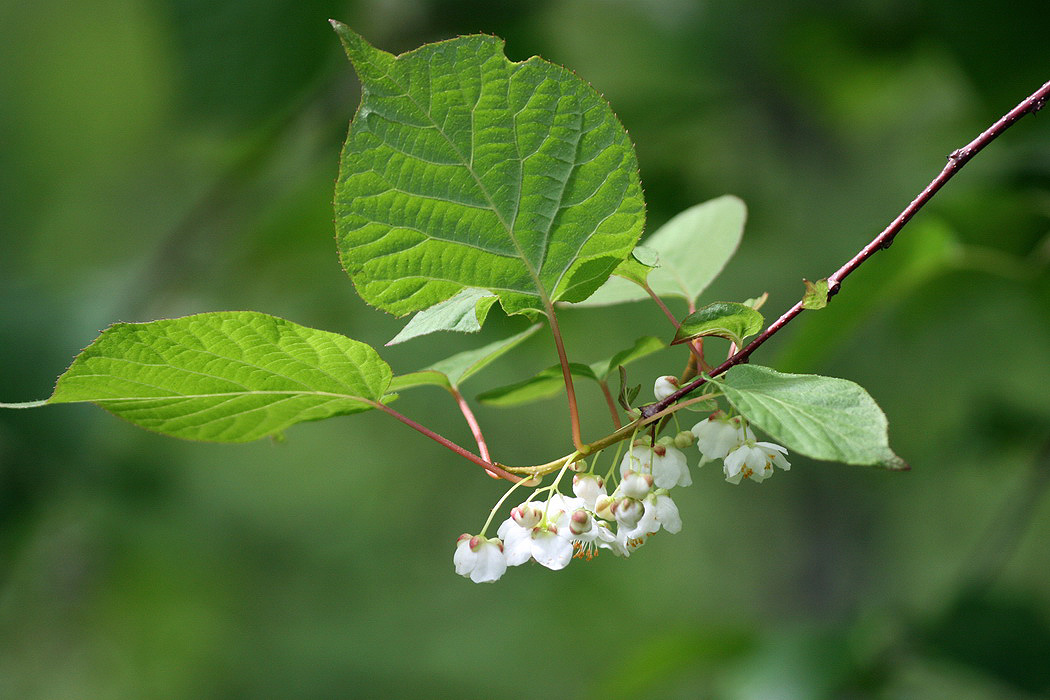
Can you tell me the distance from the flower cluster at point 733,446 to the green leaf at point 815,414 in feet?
0.22

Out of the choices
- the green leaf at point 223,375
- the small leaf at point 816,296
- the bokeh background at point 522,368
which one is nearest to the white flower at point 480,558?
the green leaf at point 223,375

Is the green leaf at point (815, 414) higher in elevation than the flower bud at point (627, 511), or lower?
higher

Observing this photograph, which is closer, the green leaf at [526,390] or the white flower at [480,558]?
the white flower at [480,558]

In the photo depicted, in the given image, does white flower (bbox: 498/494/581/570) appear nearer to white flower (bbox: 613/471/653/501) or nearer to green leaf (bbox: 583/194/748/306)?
white flower (bbox: 613/471/653/501)

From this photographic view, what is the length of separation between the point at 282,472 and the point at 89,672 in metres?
1.32

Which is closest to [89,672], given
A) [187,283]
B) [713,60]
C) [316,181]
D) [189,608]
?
[189,608]

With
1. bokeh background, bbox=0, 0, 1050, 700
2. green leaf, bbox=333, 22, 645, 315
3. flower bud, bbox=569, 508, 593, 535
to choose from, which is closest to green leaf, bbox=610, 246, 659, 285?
green leaf, bbox=333, 22, 645, 315

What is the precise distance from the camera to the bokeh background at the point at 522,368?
1.32m

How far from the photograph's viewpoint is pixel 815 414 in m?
0.37

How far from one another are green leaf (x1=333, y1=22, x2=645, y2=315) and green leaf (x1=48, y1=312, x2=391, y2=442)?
2.0 inches

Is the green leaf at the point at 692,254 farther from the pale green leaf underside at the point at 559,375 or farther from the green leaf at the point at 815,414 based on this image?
the green leaf at the point at 815,414

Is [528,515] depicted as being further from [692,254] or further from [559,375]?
[692,254]

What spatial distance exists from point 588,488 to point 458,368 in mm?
173

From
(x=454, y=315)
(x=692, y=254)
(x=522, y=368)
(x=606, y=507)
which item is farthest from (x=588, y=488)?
(x=522, y=368)
